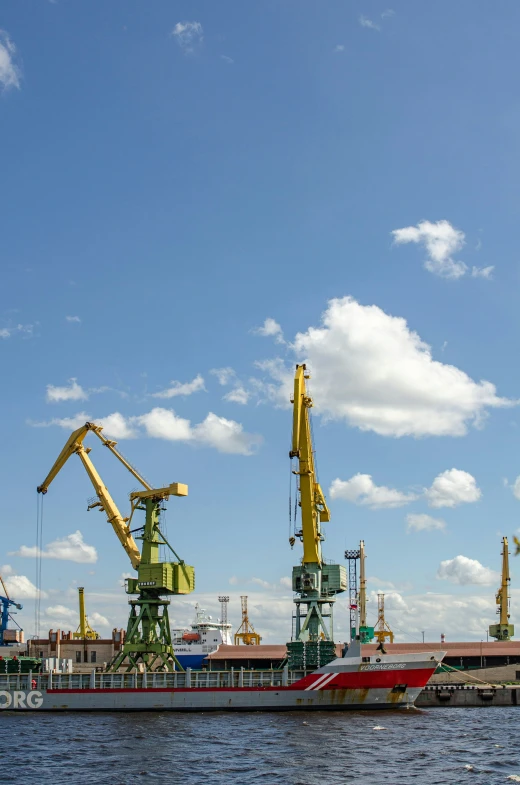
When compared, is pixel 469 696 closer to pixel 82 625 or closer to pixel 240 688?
pixel 240 688

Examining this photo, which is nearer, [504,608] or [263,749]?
[263,749]

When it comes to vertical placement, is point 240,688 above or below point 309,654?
below

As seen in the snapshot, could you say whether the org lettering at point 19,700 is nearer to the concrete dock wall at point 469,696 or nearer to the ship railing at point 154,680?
the ship railing at point 154,680

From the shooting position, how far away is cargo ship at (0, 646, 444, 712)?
53.9 m

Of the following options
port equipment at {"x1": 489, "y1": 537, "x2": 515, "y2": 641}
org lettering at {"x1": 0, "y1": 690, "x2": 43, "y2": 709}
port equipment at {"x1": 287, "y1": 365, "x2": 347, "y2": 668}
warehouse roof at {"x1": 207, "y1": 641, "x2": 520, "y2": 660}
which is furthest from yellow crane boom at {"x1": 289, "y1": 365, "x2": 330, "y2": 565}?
port equipment at {"x1": 489, "y1": 537, "x2": 515, "y2": 641}

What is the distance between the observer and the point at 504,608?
4085 inches

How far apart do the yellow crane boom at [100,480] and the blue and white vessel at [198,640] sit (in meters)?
31.5

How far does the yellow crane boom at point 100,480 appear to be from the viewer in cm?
6538

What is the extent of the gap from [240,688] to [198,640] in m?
41.6

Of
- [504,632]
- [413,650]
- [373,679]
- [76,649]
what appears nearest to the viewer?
[373,679]

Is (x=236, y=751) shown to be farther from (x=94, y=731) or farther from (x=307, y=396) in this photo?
(x=307, y=396)

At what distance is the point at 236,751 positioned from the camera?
38.3m

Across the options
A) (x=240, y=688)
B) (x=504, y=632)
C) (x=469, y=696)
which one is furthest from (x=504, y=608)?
(x=240, y=688)

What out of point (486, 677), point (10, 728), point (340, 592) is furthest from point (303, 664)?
point (486, 677)
